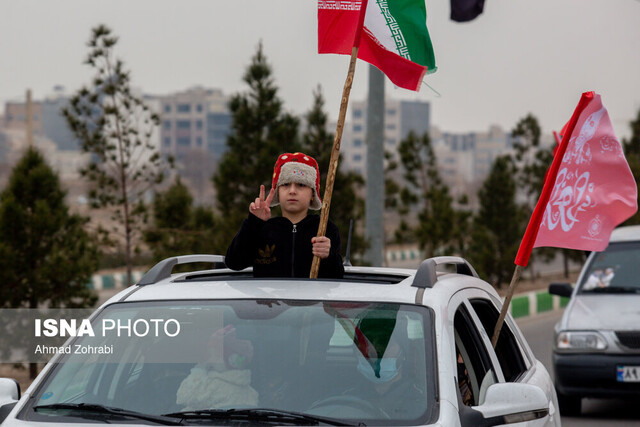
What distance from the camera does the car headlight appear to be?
10008mm

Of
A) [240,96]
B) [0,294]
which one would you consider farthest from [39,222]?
[240,96]

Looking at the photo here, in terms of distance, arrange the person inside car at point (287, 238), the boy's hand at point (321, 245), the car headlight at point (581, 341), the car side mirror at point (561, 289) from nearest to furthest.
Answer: the boy's hand at point (321, 245) < the person inside car at point (287, 238) < the car headlight at point (581, 341) < the car side mirror at point (561, 289)

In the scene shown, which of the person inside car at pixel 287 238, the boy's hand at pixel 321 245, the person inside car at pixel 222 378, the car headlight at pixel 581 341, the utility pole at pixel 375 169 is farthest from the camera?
the utility pole at pixel 375 169

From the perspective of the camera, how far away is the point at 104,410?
149 inches

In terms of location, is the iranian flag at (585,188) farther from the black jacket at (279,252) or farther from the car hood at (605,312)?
the car hood at (605,312)

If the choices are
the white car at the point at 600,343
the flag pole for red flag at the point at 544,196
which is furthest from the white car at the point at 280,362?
the white car at the point at 600,343

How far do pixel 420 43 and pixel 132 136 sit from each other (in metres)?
9.54

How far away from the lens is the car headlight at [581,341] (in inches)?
394

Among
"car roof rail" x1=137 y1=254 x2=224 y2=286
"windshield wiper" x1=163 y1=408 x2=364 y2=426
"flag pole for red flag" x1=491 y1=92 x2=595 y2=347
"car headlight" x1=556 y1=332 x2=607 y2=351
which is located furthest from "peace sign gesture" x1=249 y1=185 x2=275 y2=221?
"car headlight" x1=556 y1=332 x2=607 y2=351

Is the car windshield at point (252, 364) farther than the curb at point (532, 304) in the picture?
No

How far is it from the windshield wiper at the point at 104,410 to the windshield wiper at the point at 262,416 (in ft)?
0.20

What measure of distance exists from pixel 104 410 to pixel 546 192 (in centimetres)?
257

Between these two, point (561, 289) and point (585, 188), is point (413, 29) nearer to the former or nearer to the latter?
point (585, 188)

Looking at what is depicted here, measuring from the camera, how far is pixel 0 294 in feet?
42.1
